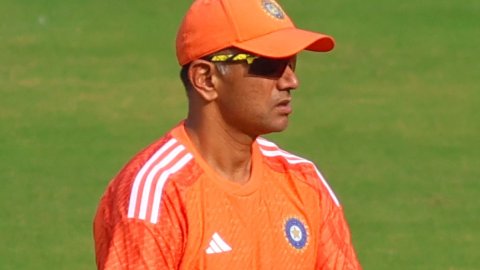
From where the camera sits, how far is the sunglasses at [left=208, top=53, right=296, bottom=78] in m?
4.54

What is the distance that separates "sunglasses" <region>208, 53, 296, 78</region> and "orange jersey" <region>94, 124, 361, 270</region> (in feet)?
0.89

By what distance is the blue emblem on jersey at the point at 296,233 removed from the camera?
4633 mm

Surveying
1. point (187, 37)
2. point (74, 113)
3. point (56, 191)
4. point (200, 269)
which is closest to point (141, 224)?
point (200, 269)

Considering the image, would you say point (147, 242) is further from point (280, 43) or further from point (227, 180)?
point (280, 43)

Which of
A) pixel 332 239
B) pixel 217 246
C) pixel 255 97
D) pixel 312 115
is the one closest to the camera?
pixel 217 246

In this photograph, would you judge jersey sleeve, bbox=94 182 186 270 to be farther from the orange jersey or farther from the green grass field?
the green grass field

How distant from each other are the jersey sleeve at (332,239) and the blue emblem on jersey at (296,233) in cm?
8

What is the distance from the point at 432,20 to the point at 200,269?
29.7 feet

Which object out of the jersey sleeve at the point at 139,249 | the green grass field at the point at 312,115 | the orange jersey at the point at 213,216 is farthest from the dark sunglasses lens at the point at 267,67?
the green grass field at the point at 312,115

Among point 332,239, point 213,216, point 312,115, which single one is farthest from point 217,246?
point 312,115

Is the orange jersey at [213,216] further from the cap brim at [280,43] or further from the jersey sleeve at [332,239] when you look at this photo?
the cap brim at [280,43]

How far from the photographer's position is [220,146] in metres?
4.67

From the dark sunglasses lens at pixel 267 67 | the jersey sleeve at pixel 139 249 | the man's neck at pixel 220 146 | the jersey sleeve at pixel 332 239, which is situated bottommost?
the jersey sleeve at pixel 332 239

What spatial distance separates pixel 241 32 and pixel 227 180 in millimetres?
445
